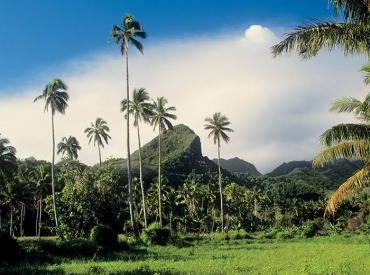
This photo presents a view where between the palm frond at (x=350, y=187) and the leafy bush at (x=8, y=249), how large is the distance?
69.1 feet

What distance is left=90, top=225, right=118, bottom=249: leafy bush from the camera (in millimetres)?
36709

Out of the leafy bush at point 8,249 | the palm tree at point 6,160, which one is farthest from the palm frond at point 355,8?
the palm tree at point 6,160

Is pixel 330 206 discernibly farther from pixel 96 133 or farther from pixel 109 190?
pixel 96 133

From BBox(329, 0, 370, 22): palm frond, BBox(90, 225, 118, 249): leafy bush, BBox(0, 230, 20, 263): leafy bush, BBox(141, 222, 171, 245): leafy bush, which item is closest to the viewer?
BBox(329, 0, 370, 22): palm frond

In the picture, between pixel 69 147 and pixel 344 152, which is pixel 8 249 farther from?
pixel 69 147

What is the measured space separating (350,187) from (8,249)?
73.2ft

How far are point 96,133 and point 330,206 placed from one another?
201 ft

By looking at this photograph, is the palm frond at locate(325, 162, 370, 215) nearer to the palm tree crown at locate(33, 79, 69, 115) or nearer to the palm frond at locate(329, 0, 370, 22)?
the palm frond at locate(329, 0, 370, 22)

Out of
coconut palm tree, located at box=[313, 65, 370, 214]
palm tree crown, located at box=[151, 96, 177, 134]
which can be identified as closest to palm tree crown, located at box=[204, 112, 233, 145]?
palm tree crown, located at box=[151, 96, 177, 134]

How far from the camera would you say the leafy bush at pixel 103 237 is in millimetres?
36709

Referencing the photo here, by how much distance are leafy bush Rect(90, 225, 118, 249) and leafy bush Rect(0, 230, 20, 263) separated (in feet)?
30.8

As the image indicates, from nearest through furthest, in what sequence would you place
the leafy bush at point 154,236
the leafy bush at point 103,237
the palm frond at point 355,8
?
the palm frond at point 355,8, the leafy bush at point 103,237, the leafy bush at point 154,236

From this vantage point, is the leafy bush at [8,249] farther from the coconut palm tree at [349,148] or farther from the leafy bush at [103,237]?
the coconut palm tree at [349,148]

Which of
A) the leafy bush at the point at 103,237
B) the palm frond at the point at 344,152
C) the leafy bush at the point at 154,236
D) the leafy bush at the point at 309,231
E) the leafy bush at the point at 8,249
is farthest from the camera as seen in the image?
the leafy bush at the point at 309,231
